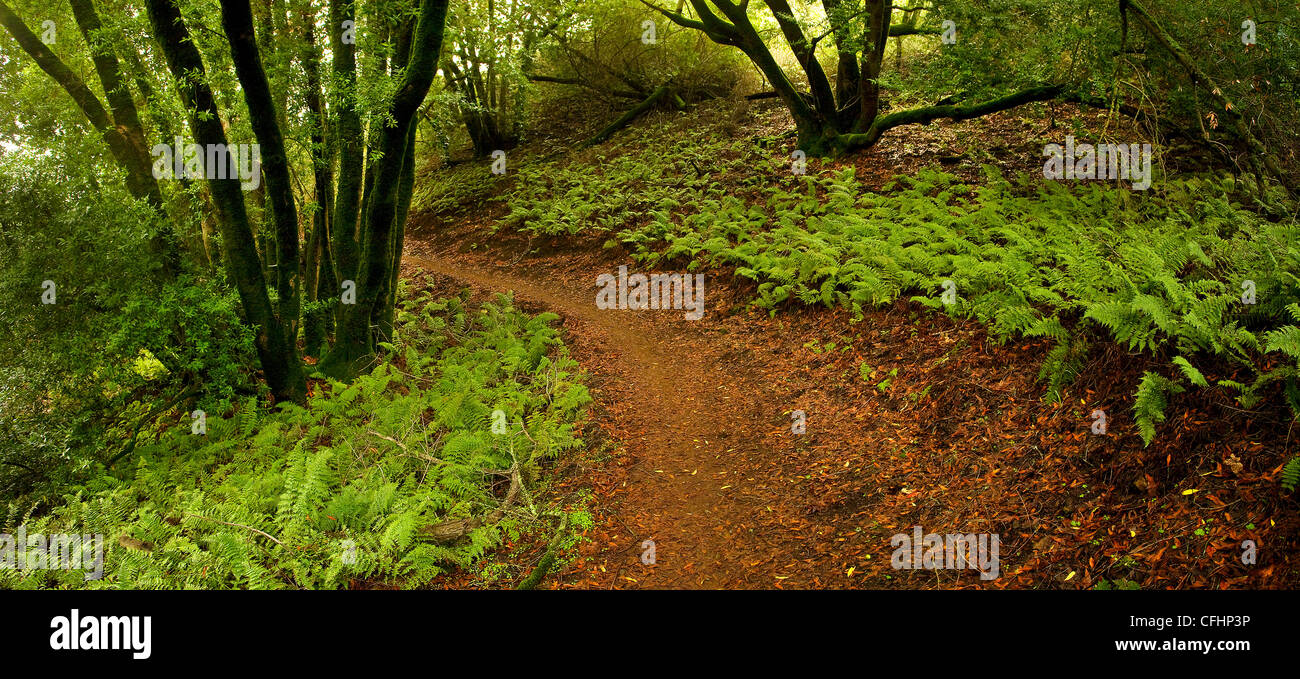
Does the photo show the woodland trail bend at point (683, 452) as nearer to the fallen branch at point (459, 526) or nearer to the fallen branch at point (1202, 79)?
the fallen branch at point (459, 526)

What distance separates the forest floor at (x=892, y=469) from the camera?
14.1ft

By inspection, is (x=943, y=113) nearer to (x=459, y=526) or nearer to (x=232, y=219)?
(x=459, y=526)

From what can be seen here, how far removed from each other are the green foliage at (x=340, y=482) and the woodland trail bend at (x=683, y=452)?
0.85 meters

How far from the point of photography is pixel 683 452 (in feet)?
23.5

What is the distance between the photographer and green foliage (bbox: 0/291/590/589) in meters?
5.11

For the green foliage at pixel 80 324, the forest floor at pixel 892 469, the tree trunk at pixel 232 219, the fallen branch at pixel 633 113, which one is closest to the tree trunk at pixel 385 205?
the tree trunk at pixel 232 219

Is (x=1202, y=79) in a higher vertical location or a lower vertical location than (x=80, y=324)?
higher

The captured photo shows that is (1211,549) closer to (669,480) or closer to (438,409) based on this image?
(669,480)

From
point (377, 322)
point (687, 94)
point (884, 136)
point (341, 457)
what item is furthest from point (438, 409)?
point (687, 94)

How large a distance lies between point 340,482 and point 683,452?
145 inches

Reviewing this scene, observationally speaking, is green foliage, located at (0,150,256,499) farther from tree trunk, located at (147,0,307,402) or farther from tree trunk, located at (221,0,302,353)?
tree trunk, located at (221,0,302,353)

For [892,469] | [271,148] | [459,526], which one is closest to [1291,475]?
[892,469]

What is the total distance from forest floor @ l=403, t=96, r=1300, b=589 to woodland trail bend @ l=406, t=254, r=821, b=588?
0.03m

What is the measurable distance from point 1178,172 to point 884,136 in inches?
234
